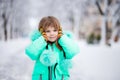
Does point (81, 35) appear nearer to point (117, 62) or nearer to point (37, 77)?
point (117, 62)

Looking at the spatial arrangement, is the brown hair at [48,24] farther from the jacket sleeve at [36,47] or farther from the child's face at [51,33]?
the jacket sleeve at [36,47]

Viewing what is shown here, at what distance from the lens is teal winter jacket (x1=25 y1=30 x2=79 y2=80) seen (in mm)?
3289

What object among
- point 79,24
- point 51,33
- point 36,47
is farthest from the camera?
point 79,24

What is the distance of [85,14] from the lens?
27.4 m

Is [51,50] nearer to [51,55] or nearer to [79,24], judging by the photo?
[51,55]

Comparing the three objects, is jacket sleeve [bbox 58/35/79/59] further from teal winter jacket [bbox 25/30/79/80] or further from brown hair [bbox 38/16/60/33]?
brown hair [bbox 38/16/60/33]

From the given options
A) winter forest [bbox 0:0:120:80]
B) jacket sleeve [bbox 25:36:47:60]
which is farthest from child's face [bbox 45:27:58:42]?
winter forest [bbox 0:0:120:80]

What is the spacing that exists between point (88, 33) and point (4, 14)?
15.6 metres

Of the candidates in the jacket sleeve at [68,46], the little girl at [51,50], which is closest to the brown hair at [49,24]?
the little girl at [51,50]

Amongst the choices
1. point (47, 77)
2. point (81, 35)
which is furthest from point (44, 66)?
point (81, 35)

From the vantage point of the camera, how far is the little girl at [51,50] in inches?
130

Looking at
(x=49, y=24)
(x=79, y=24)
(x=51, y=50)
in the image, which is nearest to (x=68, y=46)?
(x=51, y=50)

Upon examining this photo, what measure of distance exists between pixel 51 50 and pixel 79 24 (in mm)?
27354

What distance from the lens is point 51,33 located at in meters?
3.39
